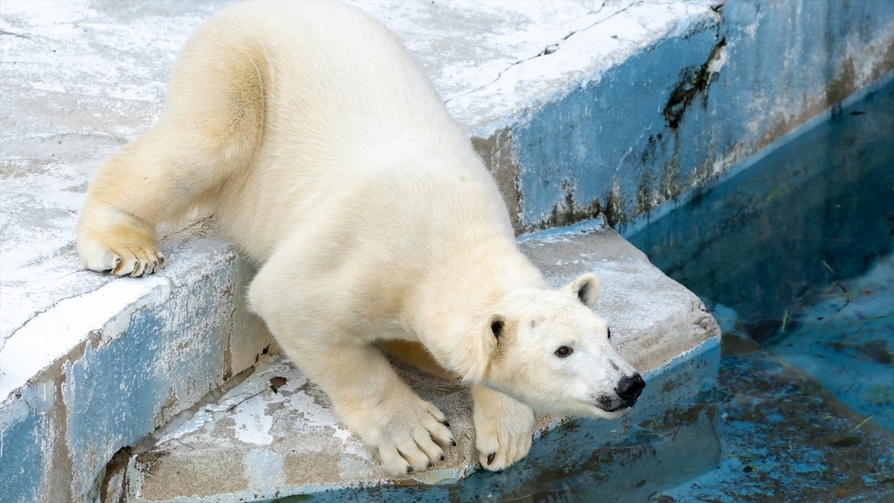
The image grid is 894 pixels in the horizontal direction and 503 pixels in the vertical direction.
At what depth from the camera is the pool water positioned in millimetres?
3719

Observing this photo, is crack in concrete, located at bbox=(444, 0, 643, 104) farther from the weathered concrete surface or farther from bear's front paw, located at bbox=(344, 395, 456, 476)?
bear's front paw, located at bbox=(344, 395, 456, 476)

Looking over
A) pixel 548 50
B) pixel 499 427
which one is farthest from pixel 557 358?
pixel 548 50

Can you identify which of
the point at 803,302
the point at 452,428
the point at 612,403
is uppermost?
the point at 612,403

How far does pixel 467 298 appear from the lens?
9.85 ft

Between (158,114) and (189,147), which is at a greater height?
(189,147)

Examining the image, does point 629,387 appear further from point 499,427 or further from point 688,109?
point 688,109

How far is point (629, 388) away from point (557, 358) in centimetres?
20

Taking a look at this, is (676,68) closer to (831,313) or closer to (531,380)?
(831,313)

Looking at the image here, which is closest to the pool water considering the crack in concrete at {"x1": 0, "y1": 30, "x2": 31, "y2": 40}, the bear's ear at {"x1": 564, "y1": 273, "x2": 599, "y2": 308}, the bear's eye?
the bear's ear at {"x1": 564, "y1": 273, "x2": 599, "y2": 308}

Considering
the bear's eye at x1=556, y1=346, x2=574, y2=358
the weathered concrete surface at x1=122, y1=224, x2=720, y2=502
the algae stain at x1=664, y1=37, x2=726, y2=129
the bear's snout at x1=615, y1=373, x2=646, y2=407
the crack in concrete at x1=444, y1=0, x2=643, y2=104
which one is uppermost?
the crack in concrete at x1=444, y1=0, x2=643, y2=104

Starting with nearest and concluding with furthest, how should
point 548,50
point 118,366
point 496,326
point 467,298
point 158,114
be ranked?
point 496,326 → point 467,298 → point 118,366 → point 158,114 → point 548,50

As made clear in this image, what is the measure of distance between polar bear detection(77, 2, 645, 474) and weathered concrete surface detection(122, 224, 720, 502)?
120 millimetres

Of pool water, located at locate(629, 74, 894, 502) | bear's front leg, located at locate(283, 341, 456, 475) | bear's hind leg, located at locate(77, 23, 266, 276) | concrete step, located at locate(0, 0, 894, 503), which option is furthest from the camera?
pool water, located at locate(629, 74, 894, 502)

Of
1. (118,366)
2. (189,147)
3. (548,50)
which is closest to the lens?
(118,366)
